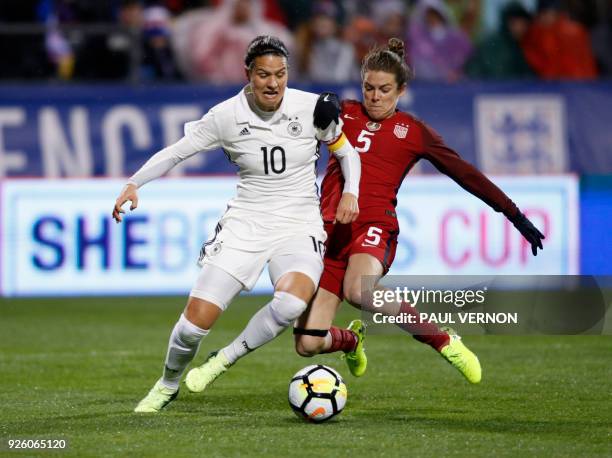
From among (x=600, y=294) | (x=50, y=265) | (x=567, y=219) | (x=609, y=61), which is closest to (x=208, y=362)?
(x=600, y=294)

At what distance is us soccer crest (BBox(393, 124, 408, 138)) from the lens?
320 inches

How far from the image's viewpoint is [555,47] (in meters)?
16.5

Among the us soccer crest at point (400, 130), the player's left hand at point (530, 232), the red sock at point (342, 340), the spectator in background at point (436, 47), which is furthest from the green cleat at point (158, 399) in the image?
the spectator in background at point (436, 47)

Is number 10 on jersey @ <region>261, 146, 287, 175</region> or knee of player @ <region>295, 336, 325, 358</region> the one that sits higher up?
number 10 on jersey @ <region>261, 146, 287, 175</region>

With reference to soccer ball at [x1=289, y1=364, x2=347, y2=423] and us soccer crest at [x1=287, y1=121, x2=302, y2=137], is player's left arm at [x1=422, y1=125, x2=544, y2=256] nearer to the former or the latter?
us soccer crest at [x1=287, y1=121, x2=302, y2=137]

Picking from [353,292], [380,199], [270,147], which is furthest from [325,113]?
[353,292]

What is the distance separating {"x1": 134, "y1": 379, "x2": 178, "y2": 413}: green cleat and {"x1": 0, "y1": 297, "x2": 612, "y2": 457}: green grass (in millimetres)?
91

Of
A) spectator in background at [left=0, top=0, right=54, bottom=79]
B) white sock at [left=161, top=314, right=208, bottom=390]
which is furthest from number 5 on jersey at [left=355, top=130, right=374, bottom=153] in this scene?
spectator in background at [left=0, top=0, right=54, bottom=79]

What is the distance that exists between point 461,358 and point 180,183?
22.1 ft

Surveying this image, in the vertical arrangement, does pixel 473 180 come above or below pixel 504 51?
above

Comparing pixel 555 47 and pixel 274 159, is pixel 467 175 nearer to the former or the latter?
pixel 274 159

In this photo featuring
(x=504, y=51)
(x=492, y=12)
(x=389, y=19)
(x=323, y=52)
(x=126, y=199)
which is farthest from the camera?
(x=492, y=12)

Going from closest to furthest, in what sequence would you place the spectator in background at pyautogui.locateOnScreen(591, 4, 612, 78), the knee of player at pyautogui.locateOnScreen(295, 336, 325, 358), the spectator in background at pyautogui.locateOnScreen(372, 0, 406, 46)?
the knee of player at pyautogui.locateOnScreen(295, 336, 325, 358) → the spectator in background at pyautogui.locateOnScreen(372, 0, 406, 46) → the spectator in background at pyautogui.locateOnScreen(591, 4, 612, 78)

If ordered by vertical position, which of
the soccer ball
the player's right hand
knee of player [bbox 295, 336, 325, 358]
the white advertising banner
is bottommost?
the white advertising banner
